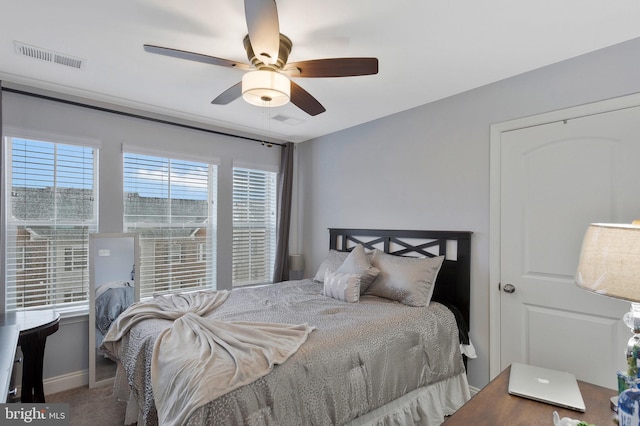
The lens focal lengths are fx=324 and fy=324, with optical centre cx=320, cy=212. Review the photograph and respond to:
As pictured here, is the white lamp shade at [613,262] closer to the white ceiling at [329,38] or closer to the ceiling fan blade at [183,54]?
the white ceiling at [329,38]

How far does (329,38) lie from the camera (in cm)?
205

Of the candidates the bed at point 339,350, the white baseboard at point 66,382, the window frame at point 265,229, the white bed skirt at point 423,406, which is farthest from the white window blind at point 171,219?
the white bed skirt at point 423,406

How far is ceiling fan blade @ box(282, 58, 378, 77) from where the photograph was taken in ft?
5.91

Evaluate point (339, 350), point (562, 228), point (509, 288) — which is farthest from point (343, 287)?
point (562, 228)

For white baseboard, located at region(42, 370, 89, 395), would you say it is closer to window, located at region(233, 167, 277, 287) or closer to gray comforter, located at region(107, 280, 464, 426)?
gray comforter, located at region(107, 280, 464, 426)

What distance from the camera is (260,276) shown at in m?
4.33

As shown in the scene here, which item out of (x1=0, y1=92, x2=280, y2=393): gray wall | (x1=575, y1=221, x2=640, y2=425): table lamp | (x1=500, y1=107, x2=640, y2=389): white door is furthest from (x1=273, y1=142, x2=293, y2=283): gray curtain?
(x1=575, y1=221, x2=640, y2=425): table lamp

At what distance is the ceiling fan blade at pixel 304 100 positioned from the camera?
2160 millimetres

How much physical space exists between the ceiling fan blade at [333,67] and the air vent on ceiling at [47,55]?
165 centimetres

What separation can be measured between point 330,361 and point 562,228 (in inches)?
74.4

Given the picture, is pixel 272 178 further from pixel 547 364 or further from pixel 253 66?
pixel 547 364

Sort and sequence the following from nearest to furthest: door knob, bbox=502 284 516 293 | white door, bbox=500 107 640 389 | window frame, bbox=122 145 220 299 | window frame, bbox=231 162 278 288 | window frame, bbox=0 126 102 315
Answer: white door, bbox=500 107 640 389 → door knob, bbox=502 284 516 293 → window frame, bbox=0 126 102 315 → window frame, bbox=122 145 220 299 → window frame, bbox=231 162 278 288

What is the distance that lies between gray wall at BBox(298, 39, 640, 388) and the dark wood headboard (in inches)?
2.5

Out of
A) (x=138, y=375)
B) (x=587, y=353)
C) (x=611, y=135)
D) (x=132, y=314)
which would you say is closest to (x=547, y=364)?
(x=587, y=353)
